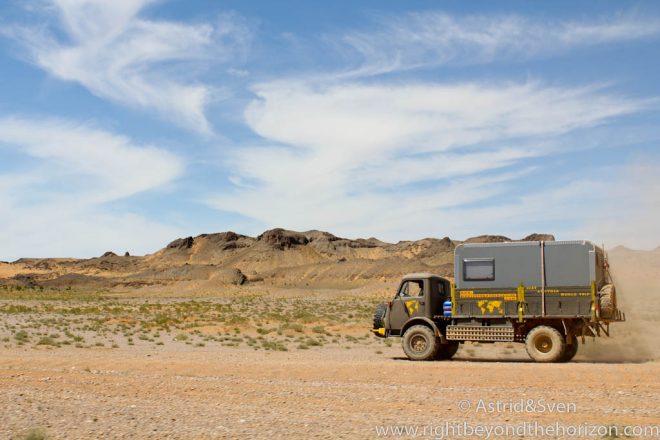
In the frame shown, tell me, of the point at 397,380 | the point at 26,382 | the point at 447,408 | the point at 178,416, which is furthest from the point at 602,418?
the point at 26,382

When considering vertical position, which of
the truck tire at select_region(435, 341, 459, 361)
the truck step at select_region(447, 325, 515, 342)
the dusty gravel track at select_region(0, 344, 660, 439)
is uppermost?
the truck step at select_region(447, 325, 515, 342)

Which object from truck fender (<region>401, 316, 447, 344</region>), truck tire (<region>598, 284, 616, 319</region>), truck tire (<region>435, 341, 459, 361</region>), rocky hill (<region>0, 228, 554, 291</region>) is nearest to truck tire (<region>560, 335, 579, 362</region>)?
truck tire (<region>598, 284, 616, 319</region>)

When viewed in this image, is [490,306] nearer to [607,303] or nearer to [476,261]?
[476,261]

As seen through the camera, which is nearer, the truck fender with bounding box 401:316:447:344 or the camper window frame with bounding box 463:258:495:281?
the camper window frame with bounding box 463:258:495:281

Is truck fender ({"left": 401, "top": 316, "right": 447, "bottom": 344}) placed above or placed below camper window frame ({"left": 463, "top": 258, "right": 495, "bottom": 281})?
below

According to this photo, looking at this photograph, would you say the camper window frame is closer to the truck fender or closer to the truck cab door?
the truck cab door

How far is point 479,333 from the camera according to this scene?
20531 millimetres

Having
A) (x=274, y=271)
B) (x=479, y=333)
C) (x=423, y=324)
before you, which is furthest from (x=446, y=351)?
(x=274, y=271)

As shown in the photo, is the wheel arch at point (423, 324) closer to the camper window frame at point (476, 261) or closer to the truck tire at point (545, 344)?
the camper window frame at point (476, 261)

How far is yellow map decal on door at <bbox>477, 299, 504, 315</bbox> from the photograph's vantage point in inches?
809

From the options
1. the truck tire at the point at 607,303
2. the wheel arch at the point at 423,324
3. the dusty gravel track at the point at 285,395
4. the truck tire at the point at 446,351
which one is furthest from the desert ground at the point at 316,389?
the truck tire at the point at 607,303

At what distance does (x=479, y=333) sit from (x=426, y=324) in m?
1.73

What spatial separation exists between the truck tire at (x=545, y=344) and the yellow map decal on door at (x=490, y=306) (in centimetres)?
114

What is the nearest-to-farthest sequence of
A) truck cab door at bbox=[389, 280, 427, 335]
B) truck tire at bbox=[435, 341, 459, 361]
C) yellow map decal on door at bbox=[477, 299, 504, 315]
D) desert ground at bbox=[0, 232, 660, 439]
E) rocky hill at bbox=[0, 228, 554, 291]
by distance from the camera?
1. desert ground at bbox=[0, 232, 660, 439]
2. yellow map decal on door at bbox=[477, 299, 504, 315]
3. truck cab door at bbox=[389, 280, 427, 335]
4. truck tire at bbox=[435, 341, 459, 361]
5. rocky hill at bbox=[0, 228, 554, 291]
